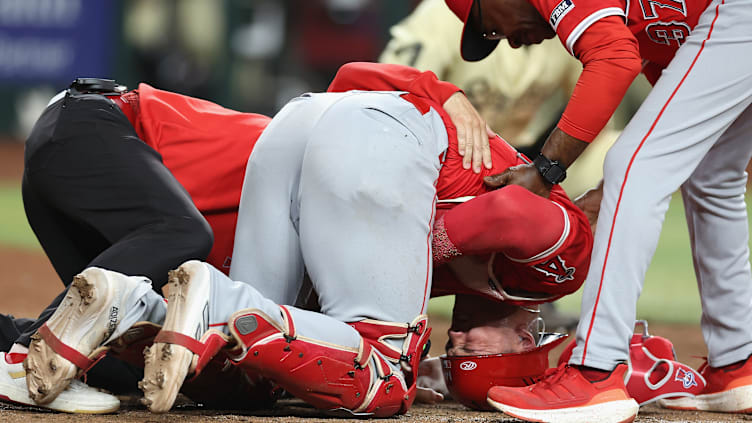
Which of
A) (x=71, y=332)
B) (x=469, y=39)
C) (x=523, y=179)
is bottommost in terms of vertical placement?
(x=71, y=332)

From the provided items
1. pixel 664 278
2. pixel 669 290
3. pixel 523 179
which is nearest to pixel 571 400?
pixel 523 179

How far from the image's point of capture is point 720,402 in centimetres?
254

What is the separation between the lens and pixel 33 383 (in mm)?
1949

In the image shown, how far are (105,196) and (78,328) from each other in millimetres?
497

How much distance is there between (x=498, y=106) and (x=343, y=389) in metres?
2.85

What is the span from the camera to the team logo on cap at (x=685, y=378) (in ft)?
8.36

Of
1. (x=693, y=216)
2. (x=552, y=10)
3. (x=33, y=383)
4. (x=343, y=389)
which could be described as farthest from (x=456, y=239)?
(x=33, y=383)

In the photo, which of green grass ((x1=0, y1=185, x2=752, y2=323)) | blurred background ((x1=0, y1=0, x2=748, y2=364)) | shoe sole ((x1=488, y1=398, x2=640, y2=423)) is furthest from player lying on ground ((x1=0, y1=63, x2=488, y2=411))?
blurred background ((x1=0, y1=0, x2=748, y2=364))

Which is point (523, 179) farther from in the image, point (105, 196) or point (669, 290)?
point (669, 290)

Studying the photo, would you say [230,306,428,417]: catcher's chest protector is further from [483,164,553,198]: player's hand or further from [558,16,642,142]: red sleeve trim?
[558,16,642,142]: red sleeve trim

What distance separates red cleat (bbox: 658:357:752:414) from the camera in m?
2.50

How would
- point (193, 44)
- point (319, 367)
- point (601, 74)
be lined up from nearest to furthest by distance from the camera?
point (319, 367), point (601, 74), point (193, 44)

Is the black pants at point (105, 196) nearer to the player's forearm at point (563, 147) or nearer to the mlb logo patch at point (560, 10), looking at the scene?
the player's forearm at point (563, 147)

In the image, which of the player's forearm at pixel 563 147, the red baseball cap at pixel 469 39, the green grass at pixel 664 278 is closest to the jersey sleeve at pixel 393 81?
the red baseball cap at pixel 469 39
